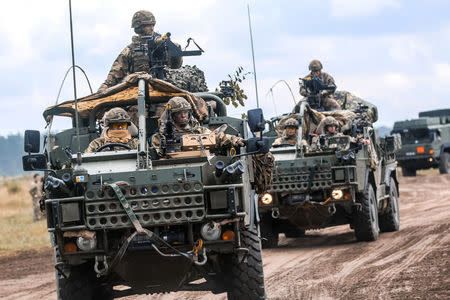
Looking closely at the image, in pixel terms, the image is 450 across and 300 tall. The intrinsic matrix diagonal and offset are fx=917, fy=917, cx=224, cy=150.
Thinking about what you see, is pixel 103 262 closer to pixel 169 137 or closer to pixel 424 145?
pixel 169 137

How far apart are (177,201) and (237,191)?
1.89ft

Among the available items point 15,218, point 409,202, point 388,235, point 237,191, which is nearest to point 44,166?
point 237,191

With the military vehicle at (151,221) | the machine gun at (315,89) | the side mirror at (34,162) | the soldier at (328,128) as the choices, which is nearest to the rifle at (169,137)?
the military vehicle at (151,221)

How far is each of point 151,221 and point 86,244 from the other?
70 centimetres

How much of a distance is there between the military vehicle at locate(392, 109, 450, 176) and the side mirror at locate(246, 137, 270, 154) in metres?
29.3

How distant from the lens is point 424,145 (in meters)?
37.1

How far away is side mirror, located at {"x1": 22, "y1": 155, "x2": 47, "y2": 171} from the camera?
8500 mm

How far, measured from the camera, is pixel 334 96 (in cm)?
2062

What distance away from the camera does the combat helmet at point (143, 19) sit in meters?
13.6

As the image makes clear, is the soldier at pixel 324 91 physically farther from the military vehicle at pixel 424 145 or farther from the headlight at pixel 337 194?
the military vehicle at pixel 424 145

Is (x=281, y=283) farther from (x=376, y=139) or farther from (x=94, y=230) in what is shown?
(x=376, y=139)

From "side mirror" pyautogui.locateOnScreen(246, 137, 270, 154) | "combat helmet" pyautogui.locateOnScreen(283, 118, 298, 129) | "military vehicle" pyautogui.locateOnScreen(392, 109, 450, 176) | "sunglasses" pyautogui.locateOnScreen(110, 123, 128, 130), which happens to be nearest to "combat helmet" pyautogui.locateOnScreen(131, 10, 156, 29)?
"sunglasses" pyautogui.locateOnScreen(110, 123, 128, 130)

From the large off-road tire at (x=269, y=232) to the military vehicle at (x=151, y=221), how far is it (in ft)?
23.5

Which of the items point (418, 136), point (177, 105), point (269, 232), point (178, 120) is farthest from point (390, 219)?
point (418, 136)
